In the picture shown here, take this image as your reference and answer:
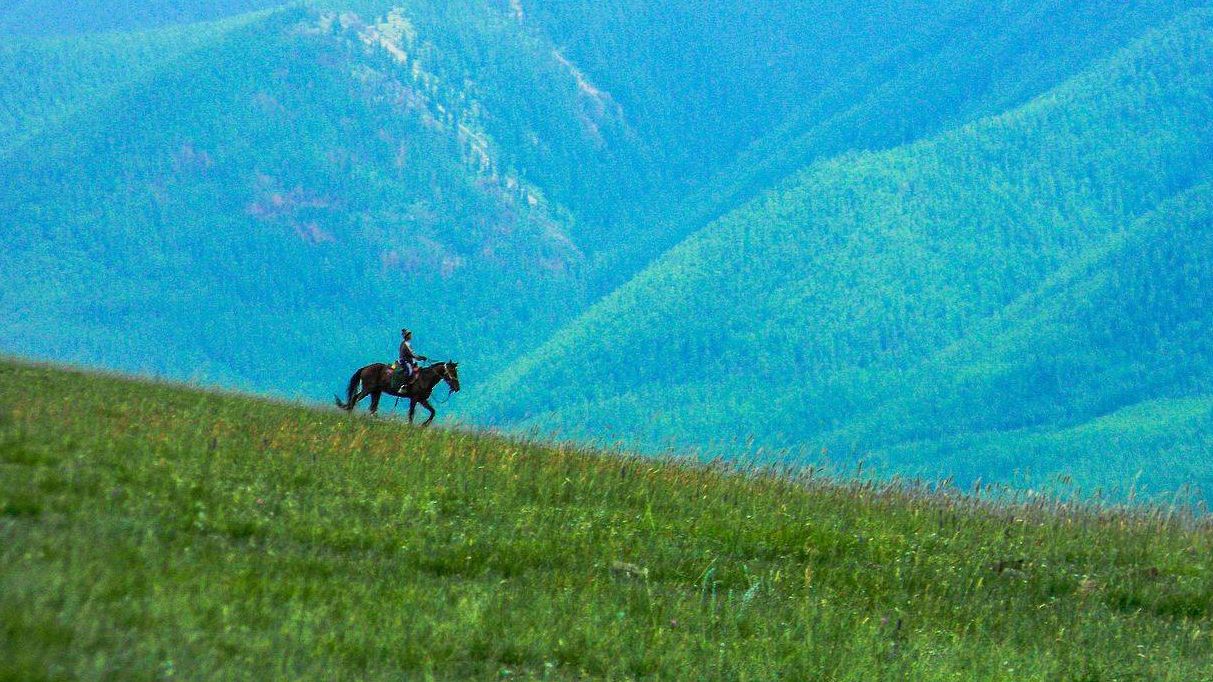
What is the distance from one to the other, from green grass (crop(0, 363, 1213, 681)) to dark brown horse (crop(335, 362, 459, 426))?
6355mm

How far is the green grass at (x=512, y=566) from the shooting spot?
12.5m

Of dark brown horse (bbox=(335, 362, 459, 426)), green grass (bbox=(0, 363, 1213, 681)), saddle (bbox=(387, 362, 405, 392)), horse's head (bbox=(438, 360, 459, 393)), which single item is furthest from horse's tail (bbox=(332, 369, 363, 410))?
green grass (bbox=(0, 363, 1213, 681))

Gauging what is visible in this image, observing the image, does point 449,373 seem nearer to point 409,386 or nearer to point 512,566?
point 409,386

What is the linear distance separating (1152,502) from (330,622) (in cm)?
1718

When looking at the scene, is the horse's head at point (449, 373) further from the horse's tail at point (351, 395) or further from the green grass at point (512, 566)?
the green grass at point (512, 566)

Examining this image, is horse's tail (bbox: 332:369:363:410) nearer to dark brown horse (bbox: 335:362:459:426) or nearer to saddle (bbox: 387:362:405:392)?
dark brown horse (bbox: 335:362:459:426)

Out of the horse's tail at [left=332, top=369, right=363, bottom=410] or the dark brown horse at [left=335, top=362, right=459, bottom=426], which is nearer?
the horse's tail at [left=332, top=369, right=363, bottom=410]

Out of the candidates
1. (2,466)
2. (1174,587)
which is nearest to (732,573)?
(1174,587)

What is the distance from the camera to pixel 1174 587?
806 inches

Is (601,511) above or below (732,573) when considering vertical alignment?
above

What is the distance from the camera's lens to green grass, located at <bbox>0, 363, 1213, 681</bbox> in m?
12.5

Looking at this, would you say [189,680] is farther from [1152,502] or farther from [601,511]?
[1152,502]

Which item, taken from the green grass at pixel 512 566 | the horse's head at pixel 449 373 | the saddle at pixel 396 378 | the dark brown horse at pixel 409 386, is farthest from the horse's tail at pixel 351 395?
the green grass at pixel 512 566

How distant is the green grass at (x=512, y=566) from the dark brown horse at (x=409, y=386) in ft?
20.9
